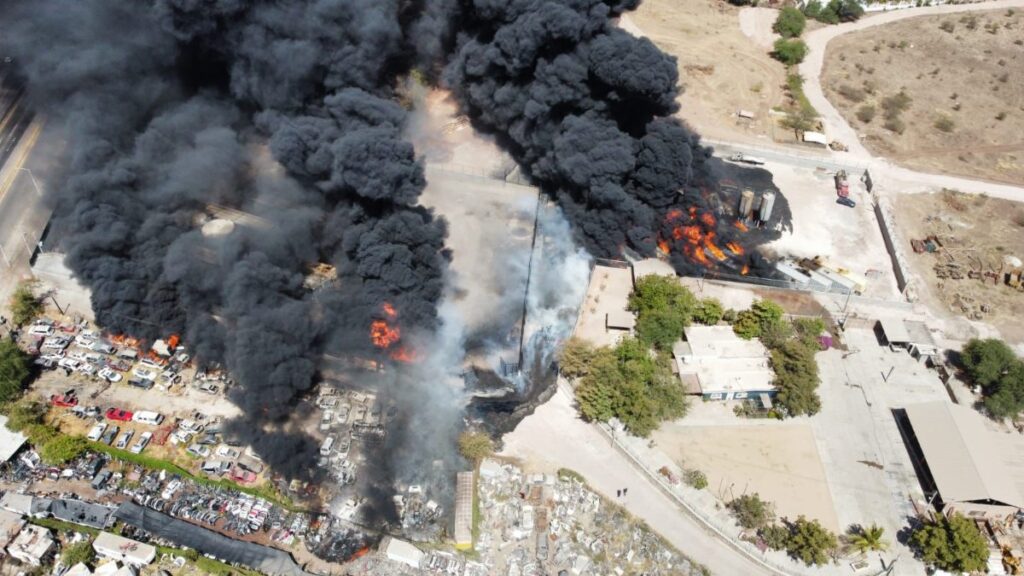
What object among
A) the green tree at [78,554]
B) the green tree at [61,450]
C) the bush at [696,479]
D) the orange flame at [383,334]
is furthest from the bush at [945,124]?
the green tree at [78,554]

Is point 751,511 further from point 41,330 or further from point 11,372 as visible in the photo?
point 41,330

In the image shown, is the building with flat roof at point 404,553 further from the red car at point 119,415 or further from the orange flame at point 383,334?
the red car at point 119,415

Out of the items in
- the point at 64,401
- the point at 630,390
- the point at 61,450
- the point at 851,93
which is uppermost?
the point at 851,93

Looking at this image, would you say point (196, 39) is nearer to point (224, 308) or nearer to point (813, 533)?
point (224, 308)

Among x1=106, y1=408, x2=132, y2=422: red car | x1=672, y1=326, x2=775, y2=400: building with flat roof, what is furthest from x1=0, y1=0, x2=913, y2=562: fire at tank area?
x1=672, y1=326, x2=775, y2=400: building with flat roof

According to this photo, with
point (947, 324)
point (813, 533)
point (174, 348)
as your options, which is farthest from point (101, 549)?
point (947, 324)

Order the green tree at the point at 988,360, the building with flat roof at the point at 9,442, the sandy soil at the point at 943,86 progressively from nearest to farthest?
the building with flat roof at the point at 9,442
the green tree at the point at 988,360
the sandy soil at the point at 943,86

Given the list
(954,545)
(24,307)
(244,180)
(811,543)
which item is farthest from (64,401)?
(954,545)
